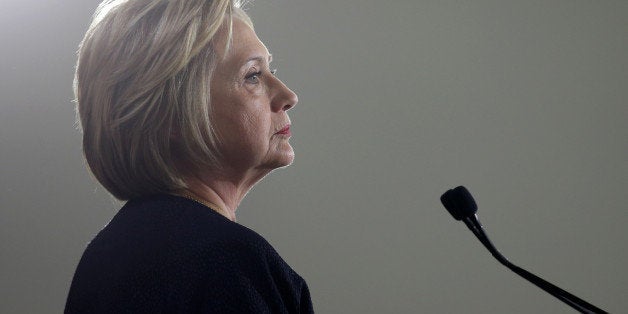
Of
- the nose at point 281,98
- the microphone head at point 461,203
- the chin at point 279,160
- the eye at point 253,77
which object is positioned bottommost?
the microphone head at point 461,203

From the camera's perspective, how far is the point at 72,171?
2.24 m

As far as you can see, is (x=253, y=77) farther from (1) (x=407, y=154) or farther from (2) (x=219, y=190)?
(1) (x=407, y=154)

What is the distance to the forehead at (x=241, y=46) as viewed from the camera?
0.86 metres

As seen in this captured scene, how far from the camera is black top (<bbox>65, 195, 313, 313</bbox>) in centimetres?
65

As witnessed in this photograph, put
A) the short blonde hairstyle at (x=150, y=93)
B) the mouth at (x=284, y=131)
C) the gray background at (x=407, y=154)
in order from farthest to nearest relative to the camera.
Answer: the gray background at (x=407, y=154) → the mouth at (x=284, y=131) → the short blonde hairstyle at (x=150, y=93)

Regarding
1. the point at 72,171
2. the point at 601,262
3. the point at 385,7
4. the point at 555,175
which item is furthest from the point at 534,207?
the point at 72,171

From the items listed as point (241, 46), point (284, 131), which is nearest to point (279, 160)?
point (284, 131)

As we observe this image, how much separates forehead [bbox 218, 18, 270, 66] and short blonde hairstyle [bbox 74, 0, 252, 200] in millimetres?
20

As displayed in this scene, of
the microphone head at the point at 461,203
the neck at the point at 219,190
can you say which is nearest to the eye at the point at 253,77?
the neck at the point at 219,190

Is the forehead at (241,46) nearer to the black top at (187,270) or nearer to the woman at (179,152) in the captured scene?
the woman at (179,152)

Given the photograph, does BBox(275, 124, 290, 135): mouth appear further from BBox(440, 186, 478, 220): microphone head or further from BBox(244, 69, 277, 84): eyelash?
BBox(440, 186, 478, 220): microphone head

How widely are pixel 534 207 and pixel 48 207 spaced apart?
155cm

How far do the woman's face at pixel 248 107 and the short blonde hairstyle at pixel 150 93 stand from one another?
2cm

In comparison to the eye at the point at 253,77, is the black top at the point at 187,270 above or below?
below
